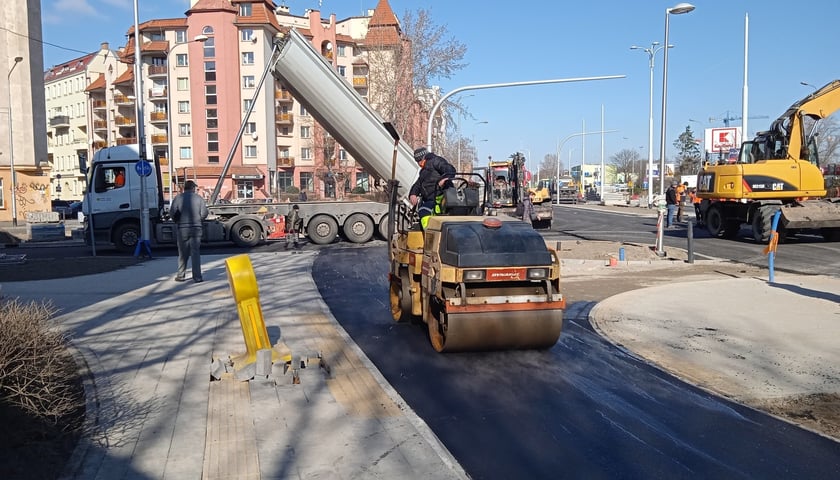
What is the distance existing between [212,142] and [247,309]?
6054cm

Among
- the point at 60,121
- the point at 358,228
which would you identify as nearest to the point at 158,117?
the point at 60,121

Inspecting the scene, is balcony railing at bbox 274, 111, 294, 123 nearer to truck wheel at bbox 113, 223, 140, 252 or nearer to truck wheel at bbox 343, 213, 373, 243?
truck wheel at bbox 343, 213, 373, 243

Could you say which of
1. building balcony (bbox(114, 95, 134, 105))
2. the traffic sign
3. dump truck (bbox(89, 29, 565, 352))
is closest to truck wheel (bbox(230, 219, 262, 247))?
the traffic sign

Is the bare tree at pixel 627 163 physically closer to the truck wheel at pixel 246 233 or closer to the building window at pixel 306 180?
the building window at pixel 306 180

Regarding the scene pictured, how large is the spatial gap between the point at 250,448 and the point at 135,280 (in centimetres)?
948

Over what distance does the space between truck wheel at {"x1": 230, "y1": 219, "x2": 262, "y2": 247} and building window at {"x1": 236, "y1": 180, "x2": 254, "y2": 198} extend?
42.3 metres

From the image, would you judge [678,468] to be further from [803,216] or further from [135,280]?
[803,216]

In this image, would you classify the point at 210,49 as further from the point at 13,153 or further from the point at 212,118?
the point at 13,153

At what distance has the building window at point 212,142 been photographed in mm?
63625

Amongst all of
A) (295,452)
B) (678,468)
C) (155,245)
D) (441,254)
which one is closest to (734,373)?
(678,468)

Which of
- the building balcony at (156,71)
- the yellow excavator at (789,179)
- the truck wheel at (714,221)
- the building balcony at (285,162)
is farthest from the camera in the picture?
the building balcony at (156,71)

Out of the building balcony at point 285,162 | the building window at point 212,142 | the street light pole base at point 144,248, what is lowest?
the street light pole base at point 144,248

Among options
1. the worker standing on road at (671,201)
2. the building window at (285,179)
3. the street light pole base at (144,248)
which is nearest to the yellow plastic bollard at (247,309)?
the street light pole base at (144,248)

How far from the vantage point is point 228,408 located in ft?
18.5
